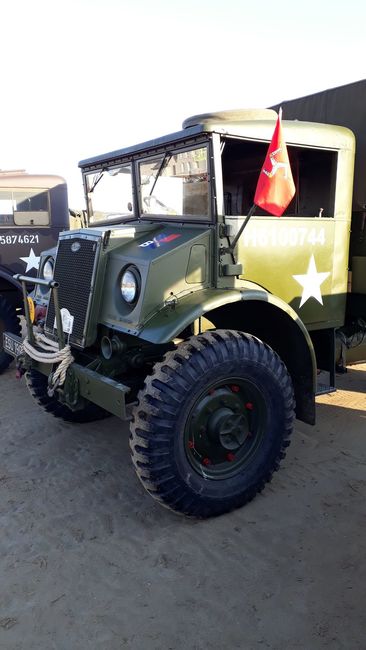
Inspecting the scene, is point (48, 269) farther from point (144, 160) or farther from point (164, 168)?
point (164, 168)

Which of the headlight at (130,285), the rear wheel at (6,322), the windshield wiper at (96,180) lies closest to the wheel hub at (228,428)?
the headlight at (130,285)

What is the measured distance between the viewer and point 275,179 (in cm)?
273

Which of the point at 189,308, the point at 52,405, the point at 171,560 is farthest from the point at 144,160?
the point at 171,560

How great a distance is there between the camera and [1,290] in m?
6.42

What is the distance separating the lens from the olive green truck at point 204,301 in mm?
2867

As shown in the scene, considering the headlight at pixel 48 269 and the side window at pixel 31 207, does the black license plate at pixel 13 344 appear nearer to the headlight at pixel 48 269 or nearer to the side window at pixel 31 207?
the headlight at pixel 48 269

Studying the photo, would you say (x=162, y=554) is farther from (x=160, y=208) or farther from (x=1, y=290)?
(x=1, y=290)

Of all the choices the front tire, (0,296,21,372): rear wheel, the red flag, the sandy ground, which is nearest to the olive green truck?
the front tire

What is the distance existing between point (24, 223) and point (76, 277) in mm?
3530

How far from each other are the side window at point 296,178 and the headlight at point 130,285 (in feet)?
3.96

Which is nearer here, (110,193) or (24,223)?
(110,193)

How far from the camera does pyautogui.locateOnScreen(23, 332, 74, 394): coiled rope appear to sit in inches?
124

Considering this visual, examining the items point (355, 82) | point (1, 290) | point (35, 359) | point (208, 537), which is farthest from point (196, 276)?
point (1, 290)

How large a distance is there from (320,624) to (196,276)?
1954 millimetres
